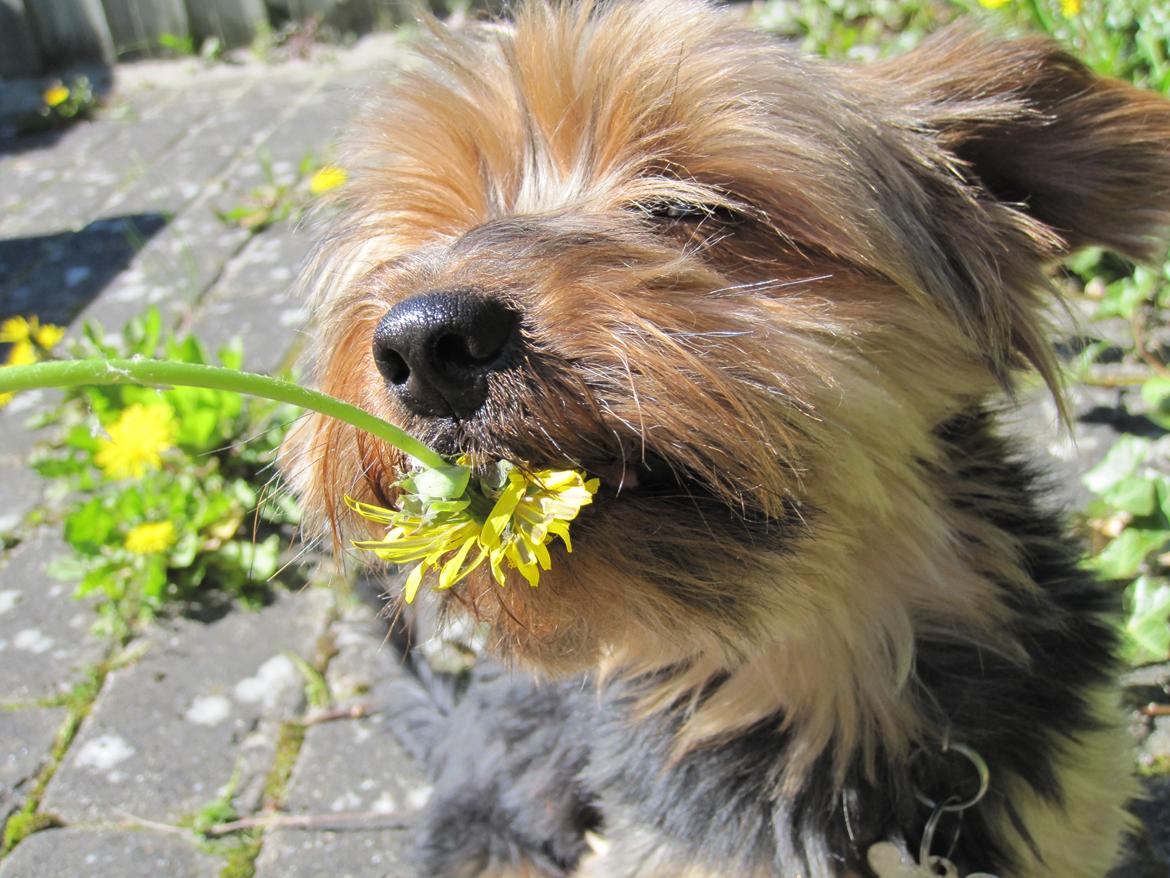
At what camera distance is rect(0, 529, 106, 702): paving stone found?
3498 millimetres

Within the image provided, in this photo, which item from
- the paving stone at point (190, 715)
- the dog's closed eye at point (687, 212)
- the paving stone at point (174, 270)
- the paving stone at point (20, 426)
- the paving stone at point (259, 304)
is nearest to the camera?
the dog's closed eye at point (687, 212)

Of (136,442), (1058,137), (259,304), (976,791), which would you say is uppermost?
(1058,137)

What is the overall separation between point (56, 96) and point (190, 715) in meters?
6.73

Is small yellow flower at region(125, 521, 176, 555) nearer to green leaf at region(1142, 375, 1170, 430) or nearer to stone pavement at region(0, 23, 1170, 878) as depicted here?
stone pavement at region(0, 23, 1170, 878)

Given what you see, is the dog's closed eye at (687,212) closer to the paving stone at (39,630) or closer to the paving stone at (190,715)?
the paving stone at (190,715)

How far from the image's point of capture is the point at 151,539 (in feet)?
12.1

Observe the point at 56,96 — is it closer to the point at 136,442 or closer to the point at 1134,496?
the point at 136,442

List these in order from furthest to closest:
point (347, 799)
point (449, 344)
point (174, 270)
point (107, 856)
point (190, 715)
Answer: point (174, 270) < point (190, 715) < point (347, 799) < point (107, 856) < point (449, 344)

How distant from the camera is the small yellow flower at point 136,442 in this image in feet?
12.2

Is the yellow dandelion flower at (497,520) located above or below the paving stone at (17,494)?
above

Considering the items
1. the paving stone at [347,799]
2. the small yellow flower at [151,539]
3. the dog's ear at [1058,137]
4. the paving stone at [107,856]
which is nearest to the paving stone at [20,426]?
the small yellow flower at [151,539]

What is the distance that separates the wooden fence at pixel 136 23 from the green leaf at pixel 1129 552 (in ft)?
26.0

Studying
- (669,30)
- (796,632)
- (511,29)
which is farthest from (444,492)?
(511,29)

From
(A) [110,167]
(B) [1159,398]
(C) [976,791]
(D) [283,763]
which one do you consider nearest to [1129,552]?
(B) [1159,398]
